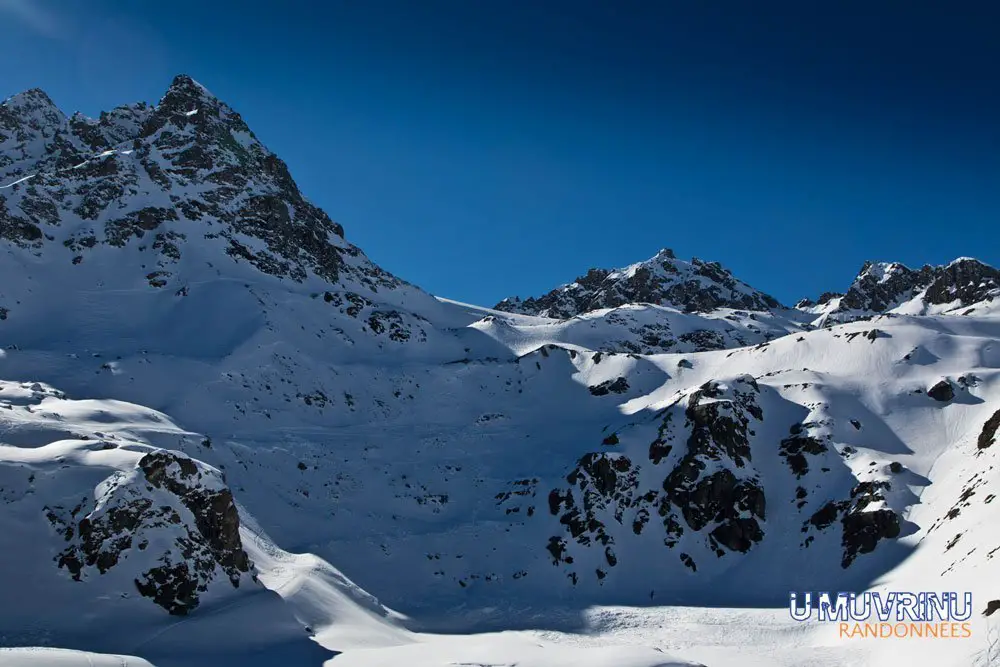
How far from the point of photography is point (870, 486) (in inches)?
2156

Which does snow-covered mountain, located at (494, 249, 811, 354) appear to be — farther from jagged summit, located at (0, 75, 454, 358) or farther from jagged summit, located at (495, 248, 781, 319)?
jagged summit, located at (0, 75, 454, 358)

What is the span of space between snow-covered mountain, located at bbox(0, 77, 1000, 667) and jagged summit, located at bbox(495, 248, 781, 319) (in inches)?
2458

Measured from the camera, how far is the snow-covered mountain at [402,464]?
112 ft

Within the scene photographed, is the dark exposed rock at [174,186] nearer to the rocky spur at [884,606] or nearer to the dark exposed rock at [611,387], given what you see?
the dark exposed rock at [611,387]

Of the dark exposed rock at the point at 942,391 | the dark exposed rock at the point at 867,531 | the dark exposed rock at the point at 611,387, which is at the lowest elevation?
the dark exposed rock at the point at 867,531

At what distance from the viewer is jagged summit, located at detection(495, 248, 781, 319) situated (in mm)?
170000

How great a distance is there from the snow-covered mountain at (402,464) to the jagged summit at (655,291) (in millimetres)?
62422

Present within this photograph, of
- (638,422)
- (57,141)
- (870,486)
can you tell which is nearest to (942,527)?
(870,486)

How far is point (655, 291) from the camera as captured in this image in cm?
17162

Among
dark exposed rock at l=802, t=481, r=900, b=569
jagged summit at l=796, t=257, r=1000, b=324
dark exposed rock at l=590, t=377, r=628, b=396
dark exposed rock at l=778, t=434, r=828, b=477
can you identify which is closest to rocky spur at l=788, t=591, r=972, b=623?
dark exposed rock at l=802, t=481, r=900, b=569

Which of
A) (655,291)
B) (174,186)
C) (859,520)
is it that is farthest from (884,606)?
(655,291)

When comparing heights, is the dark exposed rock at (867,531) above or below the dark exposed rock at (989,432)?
below

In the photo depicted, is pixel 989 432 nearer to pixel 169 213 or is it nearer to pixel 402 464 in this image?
pixel 402 464

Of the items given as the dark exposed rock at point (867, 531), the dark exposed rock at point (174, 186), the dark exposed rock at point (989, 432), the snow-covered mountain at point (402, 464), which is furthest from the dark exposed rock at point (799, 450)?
the dark exposed rock at point (174, 186)
